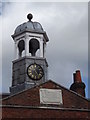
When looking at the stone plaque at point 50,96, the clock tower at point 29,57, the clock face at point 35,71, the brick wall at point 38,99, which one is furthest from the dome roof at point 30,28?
the stone plaque at point 50,96

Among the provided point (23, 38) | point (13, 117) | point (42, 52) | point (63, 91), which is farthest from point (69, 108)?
point (23, 38)

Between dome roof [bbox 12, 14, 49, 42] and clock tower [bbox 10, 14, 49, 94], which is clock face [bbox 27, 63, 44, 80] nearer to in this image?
clock tower [bbox 10, 14, 49, 94]

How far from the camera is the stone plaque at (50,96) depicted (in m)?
20.1

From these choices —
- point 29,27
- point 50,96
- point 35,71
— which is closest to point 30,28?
point 29,27

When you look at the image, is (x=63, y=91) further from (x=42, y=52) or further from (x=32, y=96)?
(x=42, y=52)

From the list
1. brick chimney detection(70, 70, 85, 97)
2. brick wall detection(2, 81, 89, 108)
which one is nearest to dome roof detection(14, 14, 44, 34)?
brick chimney detection(70, 70, 85, 97)

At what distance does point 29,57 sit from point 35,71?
1248mm

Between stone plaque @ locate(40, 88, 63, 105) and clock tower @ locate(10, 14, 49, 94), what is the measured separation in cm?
154

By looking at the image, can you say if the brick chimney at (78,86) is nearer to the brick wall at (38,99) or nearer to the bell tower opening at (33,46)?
the brick wall at (38,99)

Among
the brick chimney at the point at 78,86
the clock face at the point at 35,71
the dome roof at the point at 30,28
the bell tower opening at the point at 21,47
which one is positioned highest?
the dome roof at the point at 30,28

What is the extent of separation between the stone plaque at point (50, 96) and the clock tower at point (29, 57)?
154cm

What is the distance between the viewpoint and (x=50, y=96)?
20375mm

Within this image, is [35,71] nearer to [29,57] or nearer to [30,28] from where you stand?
[29,57]

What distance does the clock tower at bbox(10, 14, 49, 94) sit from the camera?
72.1 feet
